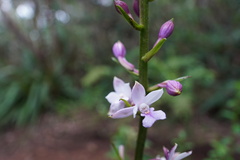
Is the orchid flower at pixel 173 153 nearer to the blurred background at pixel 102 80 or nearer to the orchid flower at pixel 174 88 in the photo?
the orchid flower at pixel 174 88

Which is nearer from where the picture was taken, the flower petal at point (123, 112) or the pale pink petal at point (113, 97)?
the flower petal at point (123, 112)

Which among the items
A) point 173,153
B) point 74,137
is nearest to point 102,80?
point 74,137

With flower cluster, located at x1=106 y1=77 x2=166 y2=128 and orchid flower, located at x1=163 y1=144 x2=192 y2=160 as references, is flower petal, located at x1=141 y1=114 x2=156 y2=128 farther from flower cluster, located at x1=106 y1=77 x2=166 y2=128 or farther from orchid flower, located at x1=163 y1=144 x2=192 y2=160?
orchid flower, located at x1=163 y1=144 x2=192 y2=160

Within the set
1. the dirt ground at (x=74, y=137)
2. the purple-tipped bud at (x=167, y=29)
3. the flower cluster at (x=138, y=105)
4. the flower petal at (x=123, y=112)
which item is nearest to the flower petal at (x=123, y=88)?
the flower cluster at (x=138, y=105)

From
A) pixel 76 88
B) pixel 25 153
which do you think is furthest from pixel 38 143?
pixel 76 88

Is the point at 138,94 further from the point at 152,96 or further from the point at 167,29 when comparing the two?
the point at 167,29

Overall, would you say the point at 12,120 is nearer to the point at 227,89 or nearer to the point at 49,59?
the point at 49,59

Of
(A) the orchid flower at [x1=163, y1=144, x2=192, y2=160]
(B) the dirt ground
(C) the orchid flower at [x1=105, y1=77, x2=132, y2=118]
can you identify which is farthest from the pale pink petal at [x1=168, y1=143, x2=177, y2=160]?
(B) the dirt ground
